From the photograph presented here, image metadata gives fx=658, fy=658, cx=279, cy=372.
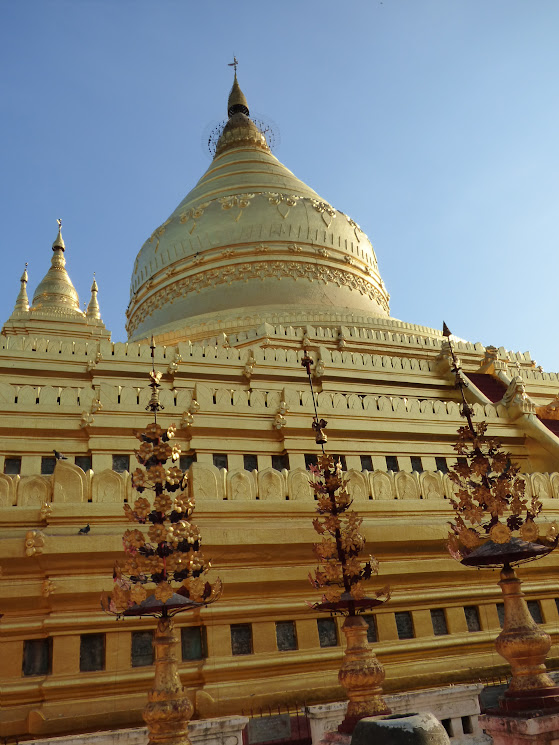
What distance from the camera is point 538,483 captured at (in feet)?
42.7

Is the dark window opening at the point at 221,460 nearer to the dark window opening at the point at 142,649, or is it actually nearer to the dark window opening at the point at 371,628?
the dark window opening at the point at 371,628

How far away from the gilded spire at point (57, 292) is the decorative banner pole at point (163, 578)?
1896 centimetres

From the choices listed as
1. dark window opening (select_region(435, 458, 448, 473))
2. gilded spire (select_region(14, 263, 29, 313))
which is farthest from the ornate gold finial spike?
dark window opening (select_region(435, 458, 448, 473))

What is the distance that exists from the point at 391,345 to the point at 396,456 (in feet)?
23.8

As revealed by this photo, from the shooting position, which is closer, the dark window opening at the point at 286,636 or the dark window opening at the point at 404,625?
the dark window opening at the point at 286,636

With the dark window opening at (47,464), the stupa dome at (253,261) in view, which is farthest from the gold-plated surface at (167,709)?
the stupa dome at (253,261)

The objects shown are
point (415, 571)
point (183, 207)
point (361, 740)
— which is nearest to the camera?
point (361, 740)

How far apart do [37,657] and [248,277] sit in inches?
792

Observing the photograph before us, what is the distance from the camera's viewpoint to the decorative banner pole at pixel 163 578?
6.05m

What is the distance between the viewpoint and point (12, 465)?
12602mm

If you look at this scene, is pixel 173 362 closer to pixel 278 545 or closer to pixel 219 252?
pixel 278 545

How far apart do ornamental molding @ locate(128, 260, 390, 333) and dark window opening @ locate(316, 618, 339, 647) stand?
18.8 metres

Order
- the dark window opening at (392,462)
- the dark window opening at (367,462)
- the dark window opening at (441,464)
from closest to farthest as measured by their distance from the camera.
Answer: the dark window opening at (367,462) < the dark window opening at (392,462) < the dark window opening at (441,464)

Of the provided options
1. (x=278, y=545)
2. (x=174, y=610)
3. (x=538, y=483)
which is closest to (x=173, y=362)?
(x=278, y=545)
